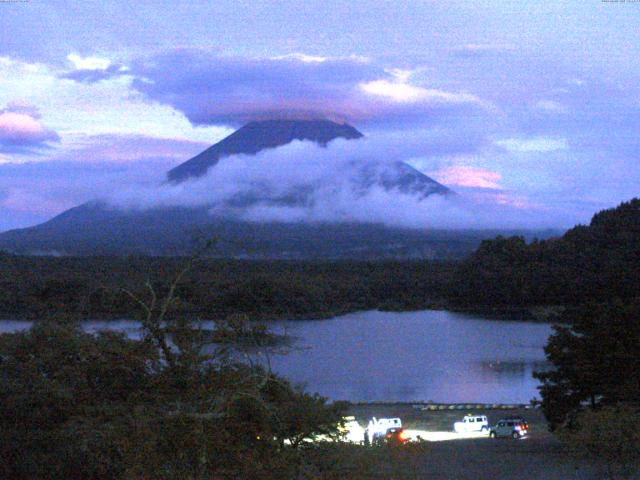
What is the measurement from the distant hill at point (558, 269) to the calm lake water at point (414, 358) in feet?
16.0

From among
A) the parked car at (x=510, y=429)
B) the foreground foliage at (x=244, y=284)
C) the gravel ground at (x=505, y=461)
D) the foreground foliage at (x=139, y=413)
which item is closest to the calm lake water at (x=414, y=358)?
the foreground foliage at (x=244, y=284)

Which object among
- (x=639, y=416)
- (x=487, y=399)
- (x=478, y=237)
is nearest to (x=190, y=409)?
(x=639, y=416)

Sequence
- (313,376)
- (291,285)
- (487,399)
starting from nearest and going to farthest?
(487,399)
(313,376)
(291,285)

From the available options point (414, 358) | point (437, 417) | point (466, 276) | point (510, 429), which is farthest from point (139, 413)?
point (466, 276)

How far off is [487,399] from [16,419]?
16.9m

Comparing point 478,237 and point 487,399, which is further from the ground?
point 478,237

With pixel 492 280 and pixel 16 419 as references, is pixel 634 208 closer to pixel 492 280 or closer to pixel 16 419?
pixel 492 280

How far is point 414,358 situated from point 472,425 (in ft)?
47.3

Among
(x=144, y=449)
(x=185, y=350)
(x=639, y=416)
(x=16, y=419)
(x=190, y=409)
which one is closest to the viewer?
(x=144, y=449)

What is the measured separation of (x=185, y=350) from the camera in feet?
17.4

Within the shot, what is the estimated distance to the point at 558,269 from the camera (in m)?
46.0

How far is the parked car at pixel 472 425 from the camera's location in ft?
51.3

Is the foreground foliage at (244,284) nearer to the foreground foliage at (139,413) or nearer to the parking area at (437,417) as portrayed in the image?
the parking area at (437,417)

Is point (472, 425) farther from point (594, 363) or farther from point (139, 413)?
point (139, 413)
